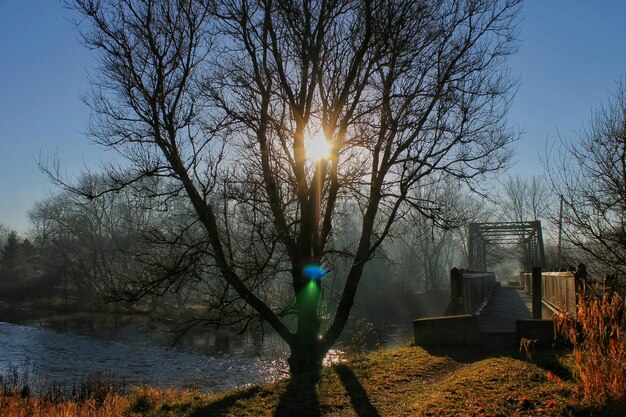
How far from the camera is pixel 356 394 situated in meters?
7.61

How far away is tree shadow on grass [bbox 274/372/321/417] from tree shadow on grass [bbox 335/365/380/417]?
1.51 feet

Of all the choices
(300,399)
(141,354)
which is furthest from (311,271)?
(141,354)

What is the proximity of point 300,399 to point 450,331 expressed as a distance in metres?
4.69

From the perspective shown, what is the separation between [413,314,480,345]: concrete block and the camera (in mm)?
10898

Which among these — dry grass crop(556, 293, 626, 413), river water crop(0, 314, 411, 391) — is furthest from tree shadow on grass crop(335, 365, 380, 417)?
river water crop(0, 314, 411, 391)

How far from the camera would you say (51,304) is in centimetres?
4478

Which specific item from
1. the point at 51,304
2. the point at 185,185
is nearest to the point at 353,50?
the point at 185,185

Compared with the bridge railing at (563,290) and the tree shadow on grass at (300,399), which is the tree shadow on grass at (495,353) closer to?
the bridge railing at (563,290)

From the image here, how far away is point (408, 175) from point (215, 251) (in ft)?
14.4

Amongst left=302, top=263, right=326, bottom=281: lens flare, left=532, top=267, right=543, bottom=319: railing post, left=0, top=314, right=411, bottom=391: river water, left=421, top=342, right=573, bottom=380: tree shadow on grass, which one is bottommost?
left=0, top=314, right=411, bottom=391: river water

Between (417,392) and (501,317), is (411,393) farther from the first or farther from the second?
(501,317)

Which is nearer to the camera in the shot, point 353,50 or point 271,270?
point 353,50

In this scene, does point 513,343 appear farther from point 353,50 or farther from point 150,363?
point 150,363

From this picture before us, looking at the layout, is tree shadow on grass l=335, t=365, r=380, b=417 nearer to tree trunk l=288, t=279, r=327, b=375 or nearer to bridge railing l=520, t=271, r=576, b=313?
tree trunk l=288, t=279, r=327, b=375
